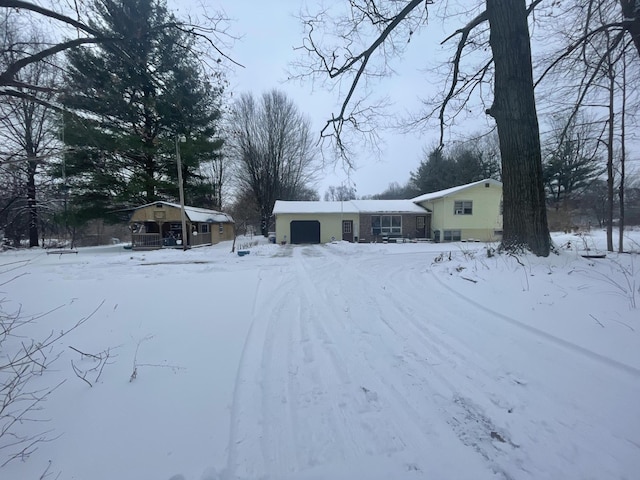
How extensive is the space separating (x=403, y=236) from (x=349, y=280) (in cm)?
1883

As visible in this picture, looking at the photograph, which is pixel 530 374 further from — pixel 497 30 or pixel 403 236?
pixel 403 236

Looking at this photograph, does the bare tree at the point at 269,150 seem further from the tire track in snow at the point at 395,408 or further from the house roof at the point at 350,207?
the tire track in snow at the point at 395,408

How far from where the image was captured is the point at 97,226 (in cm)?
2892

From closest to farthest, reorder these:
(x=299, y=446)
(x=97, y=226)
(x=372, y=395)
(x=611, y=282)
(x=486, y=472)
Result: 1. (x=486, y=472)
2. (x=299, y=446)
3. (x=372, y=395)
4. (x=611, y=282)
5. (x=97, y=226)

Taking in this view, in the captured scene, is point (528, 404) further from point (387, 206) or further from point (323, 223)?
point (387, 206)

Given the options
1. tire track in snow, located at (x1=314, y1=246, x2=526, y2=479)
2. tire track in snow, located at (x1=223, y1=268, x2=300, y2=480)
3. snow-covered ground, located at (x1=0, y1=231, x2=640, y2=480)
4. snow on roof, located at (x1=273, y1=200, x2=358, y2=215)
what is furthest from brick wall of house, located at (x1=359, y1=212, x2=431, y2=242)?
tire track in snow, located at (x1=223, y1=268, x2=300, y2=480)

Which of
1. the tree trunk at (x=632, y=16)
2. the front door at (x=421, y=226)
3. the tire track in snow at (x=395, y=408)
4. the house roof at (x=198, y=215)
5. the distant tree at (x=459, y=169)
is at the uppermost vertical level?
the distant tree at (x=459, y=169)

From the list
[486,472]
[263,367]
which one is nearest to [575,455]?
[486,472]

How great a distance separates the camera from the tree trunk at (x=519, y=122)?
572cm

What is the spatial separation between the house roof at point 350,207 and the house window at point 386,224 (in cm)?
73

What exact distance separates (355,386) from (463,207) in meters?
24.3

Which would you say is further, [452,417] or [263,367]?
[263,367]

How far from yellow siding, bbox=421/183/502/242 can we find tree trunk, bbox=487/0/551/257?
60.4ft

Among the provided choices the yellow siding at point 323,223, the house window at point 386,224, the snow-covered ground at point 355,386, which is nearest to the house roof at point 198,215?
the yellow siding at point 323,223
